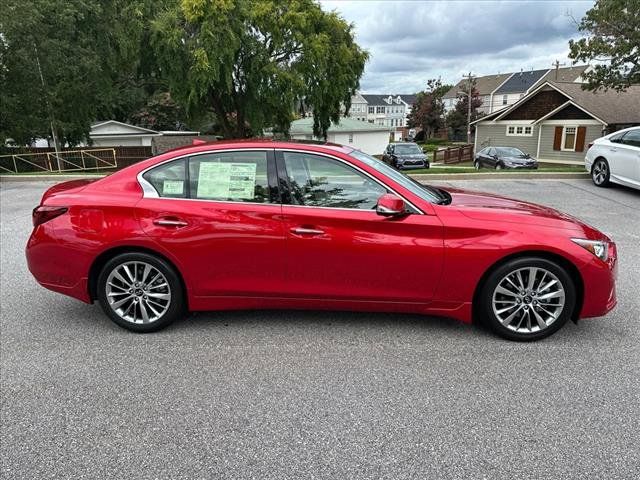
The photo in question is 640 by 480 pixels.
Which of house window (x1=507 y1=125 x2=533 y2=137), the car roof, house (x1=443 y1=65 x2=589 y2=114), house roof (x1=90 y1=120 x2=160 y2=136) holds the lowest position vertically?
the car roof

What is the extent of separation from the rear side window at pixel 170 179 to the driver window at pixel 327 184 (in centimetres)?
85

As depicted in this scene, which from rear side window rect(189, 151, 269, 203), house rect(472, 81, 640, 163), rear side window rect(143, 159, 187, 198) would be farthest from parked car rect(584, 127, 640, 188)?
house rect(472, 81, 640, 163)

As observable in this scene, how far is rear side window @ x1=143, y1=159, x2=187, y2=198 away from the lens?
149 inches

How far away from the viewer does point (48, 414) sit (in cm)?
281

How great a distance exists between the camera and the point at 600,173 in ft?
36.4

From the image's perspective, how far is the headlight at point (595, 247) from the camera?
11.6 ft

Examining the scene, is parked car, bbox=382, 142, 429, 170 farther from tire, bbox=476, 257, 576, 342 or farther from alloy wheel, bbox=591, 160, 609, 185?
tire, bbox=476, 257, 576, 342

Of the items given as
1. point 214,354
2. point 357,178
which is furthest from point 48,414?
point 357,178

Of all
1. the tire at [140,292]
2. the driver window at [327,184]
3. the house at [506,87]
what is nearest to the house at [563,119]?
the driver window at [327,184]

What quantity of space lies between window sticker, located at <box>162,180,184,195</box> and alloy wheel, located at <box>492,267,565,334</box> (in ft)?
8.46

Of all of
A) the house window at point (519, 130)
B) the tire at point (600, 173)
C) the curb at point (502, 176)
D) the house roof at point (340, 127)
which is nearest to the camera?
the tire at point (600, 173)

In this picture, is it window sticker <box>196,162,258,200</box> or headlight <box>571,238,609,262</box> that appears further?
window sticker <box>196,162,258,200</box>

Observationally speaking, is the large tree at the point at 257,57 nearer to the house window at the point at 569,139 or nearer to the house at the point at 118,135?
the house at the point at 118,135

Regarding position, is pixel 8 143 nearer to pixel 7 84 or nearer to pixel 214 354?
pixel 7 84
